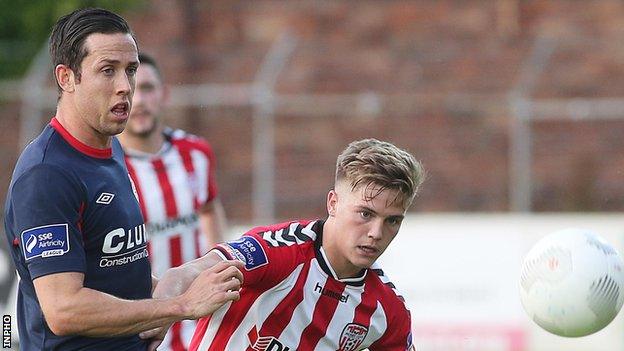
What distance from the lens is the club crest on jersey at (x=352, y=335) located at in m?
4.65

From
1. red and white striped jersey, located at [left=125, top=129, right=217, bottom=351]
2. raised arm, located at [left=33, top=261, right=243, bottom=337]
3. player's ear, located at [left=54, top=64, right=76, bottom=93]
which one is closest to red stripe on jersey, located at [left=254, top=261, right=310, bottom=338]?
raised arm, located at [left=33, top=261, right=243, bottom=337]

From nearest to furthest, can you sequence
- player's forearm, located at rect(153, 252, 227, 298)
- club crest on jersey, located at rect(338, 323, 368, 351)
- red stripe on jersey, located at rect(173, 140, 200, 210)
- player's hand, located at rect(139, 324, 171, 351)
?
player's forearm, located at rect(153, 252, 227, 298), player's hand, located at rect(139, 324, 171, 351), club crest on jersey, located at rect(338, 323, 368, 351), red stripe on jersey, located at rect(173, 140, 200, 210)

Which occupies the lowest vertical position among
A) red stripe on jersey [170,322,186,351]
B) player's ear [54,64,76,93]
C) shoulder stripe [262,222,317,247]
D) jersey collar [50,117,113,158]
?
red stripe on jersey [170,322,186,351]

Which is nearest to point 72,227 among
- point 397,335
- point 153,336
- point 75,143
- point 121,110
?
point 75,143

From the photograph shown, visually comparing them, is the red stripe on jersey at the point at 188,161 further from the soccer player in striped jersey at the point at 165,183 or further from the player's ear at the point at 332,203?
the player's ear at the point at 332,203

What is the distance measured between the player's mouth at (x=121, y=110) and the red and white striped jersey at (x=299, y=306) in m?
0.63

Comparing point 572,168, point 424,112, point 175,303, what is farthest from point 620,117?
point 175,303

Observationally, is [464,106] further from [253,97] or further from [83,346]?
[83,346]

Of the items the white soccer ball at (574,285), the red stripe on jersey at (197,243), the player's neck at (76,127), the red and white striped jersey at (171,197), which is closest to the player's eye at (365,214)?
the white soccer ball at (574,285)

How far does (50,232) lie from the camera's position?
367 cm

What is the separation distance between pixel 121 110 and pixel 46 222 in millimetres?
448

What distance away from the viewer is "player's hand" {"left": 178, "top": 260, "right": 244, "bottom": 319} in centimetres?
384

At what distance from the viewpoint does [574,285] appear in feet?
15.5

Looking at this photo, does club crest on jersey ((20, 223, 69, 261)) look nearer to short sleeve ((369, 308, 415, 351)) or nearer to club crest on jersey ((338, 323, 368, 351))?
club crest on jersey ((338, 323, 368, 351))
